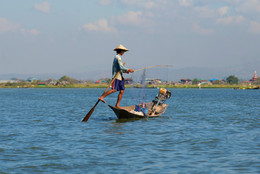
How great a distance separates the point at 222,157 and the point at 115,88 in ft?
26.1

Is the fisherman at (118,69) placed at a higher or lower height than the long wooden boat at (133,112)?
higher

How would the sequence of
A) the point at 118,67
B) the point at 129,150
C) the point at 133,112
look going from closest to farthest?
the point at 129,150 < the point at 118,67 < the point at 133,112

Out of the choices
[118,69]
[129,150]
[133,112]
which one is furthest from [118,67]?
[129,150]

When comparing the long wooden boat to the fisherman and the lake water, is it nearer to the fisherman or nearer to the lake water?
the fisherman

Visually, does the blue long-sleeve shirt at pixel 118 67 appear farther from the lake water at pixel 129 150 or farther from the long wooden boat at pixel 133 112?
the lake water at pixel 129 150

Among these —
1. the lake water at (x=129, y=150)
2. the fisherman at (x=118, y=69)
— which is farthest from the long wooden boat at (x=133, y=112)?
the lake water at (x=129, y=150)

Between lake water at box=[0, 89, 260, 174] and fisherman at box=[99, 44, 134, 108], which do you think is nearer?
lake water at box=[0, 89, 260, 174]

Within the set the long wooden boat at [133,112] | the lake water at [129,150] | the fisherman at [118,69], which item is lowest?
the lake water at [129,150]

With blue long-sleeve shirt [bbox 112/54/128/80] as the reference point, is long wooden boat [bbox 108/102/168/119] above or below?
below

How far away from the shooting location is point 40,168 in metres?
8.39

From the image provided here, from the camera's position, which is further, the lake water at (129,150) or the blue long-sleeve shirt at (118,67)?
the blue long-sleeve shirt at (118,67)

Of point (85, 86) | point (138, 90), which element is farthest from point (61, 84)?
point (138, 90)

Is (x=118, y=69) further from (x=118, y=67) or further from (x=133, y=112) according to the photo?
(x=133, y=112)

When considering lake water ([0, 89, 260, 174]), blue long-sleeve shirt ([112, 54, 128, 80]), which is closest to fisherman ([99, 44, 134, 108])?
blue long-sleeve shirt ([112, 54, 128, 80])
